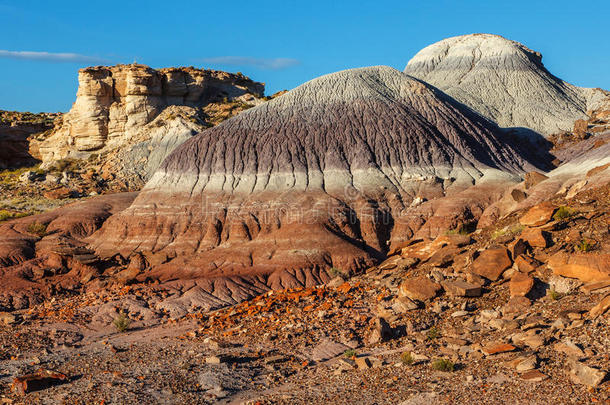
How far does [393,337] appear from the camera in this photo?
17672 mm

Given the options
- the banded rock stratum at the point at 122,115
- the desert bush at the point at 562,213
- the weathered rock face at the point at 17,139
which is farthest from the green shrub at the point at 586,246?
the weathered rock face at the point at 17,139

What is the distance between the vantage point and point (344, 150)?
3684 centimetres

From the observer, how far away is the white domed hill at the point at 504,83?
2157 inches

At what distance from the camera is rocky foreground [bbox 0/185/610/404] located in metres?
13.8

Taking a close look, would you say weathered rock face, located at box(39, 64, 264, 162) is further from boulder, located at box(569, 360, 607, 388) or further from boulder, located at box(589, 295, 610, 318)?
boulder, located at box(569, 360, 607, 388)

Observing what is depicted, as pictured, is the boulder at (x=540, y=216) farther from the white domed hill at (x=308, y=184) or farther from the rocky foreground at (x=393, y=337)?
the white domed hill at (x=308, y=184)

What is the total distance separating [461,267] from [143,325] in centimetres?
1210

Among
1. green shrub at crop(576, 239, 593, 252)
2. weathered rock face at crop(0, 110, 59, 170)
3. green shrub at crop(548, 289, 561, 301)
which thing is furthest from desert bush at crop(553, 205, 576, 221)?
weathered rock face at crop(0, 110, 59, 170)

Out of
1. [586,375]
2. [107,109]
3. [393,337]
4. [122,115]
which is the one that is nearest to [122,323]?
[393,337]

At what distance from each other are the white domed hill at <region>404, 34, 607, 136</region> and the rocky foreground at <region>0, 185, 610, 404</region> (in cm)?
3335

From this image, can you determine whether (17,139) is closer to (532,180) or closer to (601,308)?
(532,180)

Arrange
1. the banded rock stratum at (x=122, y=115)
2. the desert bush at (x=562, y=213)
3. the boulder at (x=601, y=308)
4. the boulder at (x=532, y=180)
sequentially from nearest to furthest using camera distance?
the boulder at (x=601, y=308) → the desert bush at (x=562, y=213) → the boulder at (x=532, y=180) → the banded rock stratum at (x=122, y=115)

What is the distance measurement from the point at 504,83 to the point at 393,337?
4703 centimetres

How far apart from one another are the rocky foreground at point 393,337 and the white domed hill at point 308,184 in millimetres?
5089
